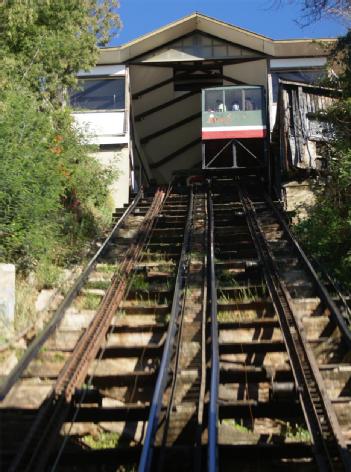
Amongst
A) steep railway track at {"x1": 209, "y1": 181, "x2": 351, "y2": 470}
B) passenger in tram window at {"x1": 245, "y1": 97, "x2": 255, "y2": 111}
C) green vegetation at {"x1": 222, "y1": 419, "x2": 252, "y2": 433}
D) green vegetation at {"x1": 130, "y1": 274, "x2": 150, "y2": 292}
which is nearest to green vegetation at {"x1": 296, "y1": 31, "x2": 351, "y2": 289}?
steep railway track at {"x1": 209, "y1": 181, "x2": 351, "y2": 470}

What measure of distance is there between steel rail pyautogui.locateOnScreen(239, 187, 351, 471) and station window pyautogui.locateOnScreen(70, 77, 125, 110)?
38.4ft

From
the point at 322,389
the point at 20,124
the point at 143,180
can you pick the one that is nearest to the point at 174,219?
the point at 20,124

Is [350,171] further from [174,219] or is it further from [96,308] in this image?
[96,308]

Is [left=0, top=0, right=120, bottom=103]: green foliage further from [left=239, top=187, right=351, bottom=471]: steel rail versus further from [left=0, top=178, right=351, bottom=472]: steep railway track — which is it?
[left=239, top=187, right=351, bottom=471]: steel rail

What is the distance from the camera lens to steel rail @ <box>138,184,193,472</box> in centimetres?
422

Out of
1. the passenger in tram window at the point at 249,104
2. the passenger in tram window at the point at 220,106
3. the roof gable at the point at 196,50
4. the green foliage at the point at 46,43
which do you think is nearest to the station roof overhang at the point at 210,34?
the roof gable at the point at 196,50

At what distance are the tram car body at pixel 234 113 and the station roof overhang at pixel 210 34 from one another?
1.51 metres

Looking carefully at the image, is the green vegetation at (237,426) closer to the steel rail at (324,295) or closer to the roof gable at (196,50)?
the steel rail at (324,295)

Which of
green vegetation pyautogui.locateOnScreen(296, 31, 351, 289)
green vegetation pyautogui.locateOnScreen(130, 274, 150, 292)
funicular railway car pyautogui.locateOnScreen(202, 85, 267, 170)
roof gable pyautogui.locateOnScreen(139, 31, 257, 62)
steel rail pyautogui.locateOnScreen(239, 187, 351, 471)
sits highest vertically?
roof gable pyautogui.locateOnScreen(139, 31, 257, 62)

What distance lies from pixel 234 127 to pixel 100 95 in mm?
4280

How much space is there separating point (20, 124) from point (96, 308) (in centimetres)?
413

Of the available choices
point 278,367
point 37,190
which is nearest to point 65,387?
point 278,367

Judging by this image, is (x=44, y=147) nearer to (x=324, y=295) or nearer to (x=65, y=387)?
(x=324, y=295)

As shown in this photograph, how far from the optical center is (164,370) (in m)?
5.46
